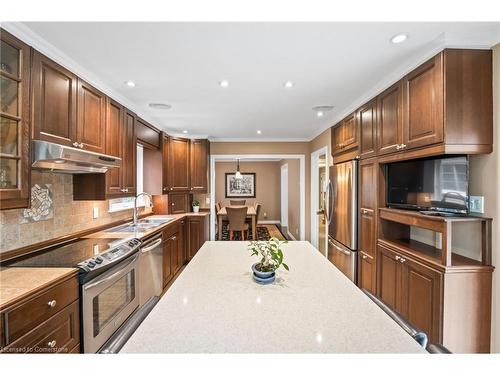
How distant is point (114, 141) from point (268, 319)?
2409mm

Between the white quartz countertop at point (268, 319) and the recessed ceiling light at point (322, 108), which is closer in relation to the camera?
the white quartz countertop at point (268, 319)

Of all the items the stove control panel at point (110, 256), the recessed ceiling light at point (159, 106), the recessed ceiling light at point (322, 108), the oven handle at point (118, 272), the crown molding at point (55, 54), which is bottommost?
the oven handle at point (118, 272)

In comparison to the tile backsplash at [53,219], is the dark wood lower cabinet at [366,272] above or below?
below

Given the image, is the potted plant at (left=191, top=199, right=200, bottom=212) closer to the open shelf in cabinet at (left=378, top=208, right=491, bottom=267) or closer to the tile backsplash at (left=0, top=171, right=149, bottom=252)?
the tile backsplash at (left=0, top=171, right=149, bottom=252)

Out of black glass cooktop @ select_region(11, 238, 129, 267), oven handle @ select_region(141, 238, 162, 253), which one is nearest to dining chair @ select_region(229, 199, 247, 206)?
oven handle @ select_region(141, 238, 162, 253)

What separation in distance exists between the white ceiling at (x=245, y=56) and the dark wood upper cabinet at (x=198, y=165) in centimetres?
162

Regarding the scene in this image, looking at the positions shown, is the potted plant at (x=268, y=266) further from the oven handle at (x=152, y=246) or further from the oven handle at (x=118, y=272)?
the oven handle at (x=152, y=246)

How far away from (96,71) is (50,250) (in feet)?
5.08

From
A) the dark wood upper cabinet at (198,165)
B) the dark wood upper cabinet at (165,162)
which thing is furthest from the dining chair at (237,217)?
the dark wood upper cabinet at (165,162)

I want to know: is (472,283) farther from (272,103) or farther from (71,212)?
(71,212)

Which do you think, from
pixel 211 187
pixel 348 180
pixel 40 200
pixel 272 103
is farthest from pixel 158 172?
pixel 348 180

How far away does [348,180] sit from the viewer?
2.83 meters

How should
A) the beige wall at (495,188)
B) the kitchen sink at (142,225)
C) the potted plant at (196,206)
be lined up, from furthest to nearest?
the potted plant at (196,206) < the kitchen sink at (142,225) < the beige wall at (495,188)

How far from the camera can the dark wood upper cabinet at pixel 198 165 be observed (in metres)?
4.44
